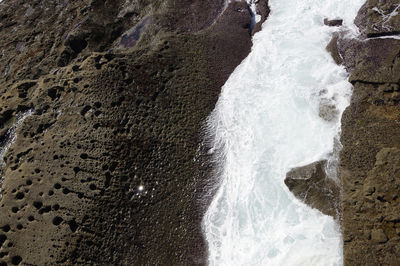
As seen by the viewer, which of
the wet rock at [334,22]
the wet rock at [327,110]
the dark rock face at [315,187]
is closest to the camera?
the dark rock face at [315,187]

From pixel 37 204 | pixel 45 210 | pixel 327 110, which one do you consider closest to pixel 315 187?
pixel 327 110

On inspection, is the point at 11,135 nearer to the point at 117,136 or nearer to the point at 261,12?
the point at 117,136

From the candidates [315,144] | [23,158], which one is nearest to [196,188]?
[315,144]

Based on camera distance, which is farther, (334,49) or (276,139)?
(334,49)

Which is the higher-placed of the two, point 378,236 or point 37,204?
point 37,204

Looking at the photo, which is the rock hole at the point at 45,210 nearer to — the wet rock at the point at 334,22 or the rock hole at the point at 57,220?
the rock hole at the point at 57,220

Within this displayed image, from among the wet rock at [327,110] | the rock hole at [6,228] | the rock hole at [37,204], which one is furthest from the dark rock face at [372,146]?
the rock hole at [6,228]

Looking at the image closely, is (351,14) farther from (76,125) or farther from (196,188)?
(76,125)

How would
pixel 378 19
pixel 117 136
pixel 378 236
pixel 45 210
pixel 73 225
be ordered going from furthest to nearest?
pixel 378 19 → pixel 117 136 → pixel 45 210 → pixel 73 225 → pixel 378 236
